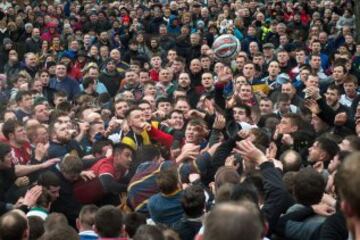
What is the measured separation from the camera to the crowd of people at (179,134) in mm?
5352

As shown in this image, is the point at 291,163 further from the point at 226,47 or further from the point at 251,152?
the point at 226,47

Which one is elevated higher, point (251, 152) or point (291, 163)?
point (251, 152)

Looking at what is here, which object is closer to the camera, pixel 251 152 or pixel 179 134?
pixel 251 152

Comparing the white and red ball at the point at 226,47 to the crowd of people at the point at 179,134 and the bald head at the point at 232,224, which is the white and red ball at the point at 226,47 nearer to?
the crowd of people at the point at 179,134

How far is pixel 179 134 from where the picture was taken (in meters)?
9.87

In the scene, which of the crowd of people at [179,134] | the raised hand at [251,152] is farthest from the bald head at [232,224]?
the raised hand at [251,152]

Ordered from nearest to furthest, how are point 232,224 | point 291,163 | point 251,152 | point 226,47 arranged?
point 232,224, point 251,152, point 291,163, point 226,47

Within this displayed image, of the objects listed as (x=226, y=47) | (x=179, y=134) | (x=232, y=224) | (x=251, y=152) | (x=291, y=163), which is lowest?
(x=179, y=134)

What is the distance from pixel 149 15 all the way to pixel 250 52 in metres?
6.00

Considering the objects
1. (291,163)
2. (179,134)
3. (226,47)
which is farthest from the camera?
(226,47)

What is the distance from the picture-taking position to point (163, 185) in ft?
20.4

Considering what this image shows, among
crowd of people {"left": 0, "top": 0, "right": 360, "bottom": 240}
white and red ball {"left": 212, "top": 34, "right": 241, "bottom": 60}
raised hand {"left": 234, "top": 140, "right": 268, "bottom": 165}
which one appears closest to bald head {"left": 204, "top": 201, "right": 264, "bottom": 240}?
crowd of people {"left": 0, "top": 0, "right": 360, "bottom": 240}

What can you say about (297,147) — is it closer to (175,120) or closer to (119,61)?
(175,120)

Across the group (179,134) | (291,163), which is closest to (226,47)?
(179,134)
